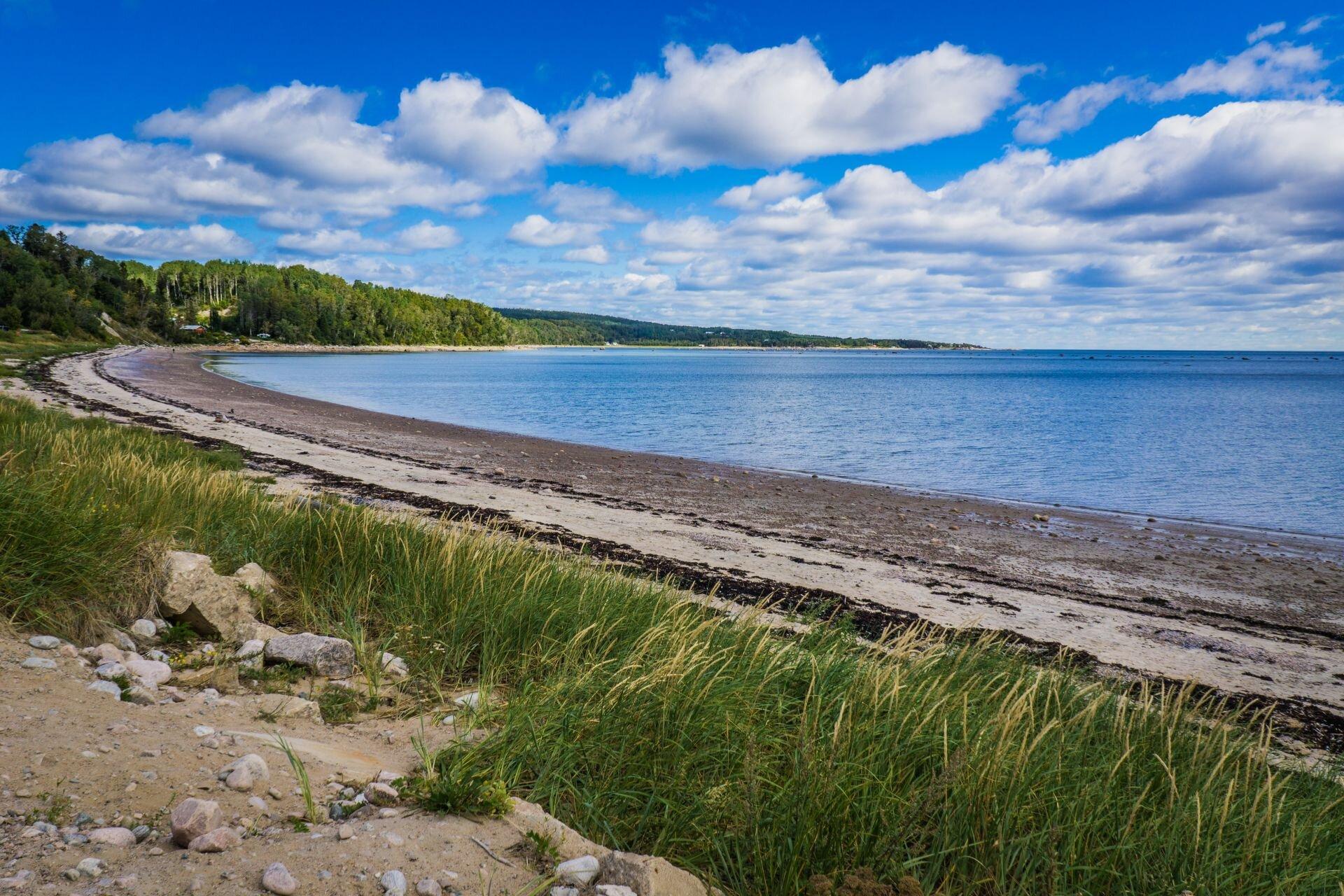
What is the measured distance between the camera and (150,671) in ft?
15.3

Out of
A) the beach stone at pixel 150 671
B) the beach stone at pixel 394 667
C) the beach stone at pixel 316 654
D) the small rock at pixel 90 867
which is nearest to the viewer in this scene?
the small rock at pixel 90 867

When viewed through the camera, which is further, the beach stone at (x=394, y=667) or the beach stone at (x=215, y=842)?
the beach stone at (x=394, y=667)

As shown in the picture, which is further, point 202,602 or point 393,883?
point 202,602

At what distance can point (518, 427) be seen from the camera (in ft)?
139

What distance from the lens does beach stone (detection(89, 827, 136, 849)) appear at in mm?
2877

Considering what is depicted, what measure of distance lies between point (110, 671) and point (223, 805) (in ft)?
6.14

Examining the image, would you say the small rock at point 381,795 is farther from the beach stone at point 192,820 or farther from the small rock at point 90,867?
the small rock at point 90,867

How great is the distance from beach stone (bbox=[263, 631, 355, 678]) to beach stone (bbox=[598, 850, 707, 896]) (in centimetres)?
278

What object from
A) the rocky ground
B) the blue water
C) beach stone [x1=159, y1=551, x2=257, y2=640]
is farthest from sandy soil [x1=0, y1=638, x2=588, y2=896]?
the blue water

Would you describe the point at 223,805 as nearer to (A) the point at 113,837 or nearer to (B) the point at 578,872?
(A) the point at 113,837

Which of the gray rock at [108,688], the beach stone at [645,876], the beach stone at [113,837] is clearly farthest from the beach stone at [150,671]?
the beach stone at [645,876]

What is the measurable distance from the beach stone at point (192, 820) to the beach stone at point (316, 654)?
6.82 ft

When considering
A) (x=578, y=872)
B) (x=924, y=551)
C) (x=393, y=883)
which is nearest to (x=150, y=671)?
(x=393, y=883)

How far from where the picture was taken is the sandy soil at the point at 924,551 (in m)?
10.9
